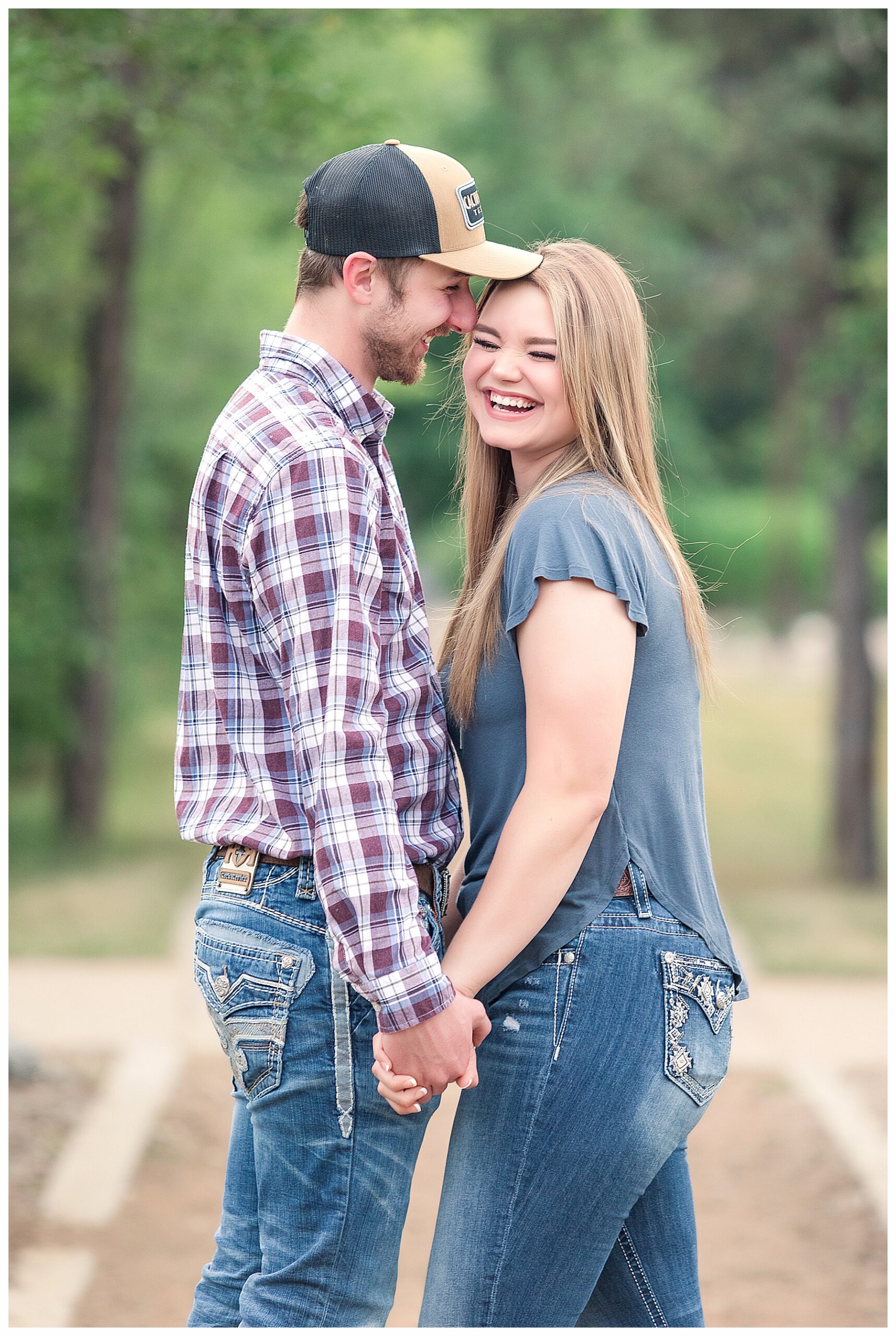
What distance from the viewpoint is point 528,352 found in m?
2.31

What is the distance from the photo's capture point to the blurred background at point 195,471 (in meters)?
5.15

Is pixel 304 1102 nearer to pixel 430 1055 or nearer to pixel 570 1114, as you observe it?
pixel 430 1055

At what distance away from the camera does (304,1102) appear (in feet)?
6.83

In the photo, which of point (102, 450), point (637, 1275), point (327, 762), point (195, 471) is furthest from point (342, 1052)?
point (195, 471)

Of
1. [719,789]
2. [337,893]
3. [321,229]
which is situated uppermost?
[321,229]

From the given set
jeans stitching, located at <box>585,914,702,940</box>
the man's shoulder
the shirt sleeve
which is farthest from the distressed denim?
the man's shoulder

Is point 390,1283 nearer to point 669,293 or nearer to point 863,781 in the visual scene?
point 863,781

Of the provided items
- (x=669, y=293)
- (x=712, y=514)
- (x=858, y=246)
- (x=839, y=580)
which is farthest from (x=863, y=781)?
(x=712, y=514)

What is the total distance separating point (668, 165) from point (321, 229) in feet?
36.6

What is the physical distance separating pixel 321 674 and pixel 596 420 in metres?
0.67

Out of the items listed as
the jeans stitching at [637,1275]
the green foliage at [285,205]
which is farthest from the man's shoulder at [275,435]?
the green foliage at [285,205]

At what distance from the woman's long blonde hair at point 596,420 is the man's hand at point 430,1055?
51cm

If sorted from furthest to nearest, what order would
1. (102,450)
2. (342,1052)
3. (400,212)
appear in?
1. (102,450)
2. (400,212)
3. (342,1052)

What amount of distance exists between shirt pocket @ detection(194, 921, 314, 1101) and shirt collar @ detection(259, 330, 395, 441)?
82 cm
